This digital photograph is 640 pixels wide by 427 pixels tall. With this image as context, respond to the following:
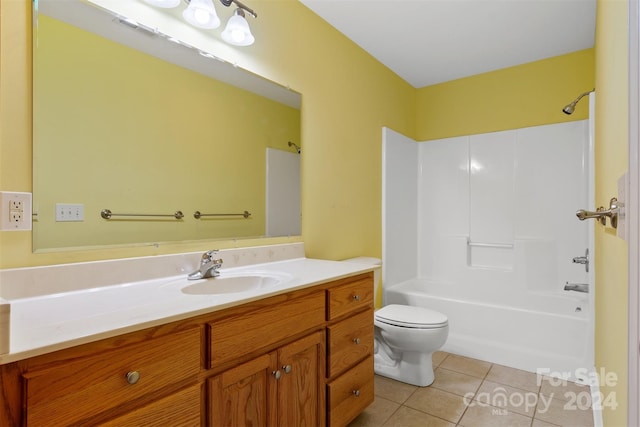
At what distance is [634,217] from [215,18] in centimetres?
164

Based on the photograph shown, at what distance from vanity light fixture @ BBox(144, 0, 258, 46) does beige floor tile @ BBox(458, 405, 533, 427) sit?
2253mm

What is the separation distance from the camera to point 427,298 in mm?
2785

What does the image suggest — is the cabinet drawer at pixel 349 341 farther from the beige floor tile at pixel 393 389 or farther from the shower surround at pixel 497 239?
the shower surround at pixel 497 239

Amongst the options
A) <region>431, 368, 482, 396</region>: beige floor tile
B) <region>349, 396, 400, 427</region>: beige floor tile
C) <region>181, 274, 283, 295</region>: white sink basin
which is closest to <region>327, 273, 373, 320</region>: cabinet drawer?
<region>181, 274, 283, 295</region>: white sink basin

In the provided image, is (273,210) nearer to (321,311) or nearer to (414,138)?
(321,311)

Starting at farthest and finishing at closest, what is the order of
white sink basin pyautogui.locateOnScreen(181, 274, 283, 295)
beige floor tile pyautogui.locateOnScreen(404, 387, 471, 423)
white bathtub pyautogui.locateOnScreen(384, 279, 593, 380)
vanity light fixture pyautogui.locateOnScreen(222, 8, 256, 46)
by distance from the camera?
white bathtub pyautogui.locateOnScreen(384, 279, 593, 380), beige floor tile pyautogui.locateOnScreen(404, 387, 471, 423), vanity light fixture pyautogui.locateOnScreen(222, 8, 256, 46), white sink basin pyautogui.locateOnScreen(181, 274, 283, 295)

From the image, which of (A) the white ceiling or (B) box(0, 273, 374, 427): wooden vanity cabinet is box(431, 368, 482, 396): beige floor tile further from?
(A) the white ceiling

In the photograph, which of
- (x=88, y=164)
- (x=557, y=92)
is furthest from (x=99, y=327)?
(x=557, y=92)

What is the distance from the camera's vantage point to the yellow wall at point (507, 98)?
274cm

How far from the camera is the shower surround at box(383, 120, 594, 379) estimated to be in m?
2.44

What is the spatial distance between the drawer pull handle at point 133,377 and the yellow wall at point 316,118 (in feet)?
1.86

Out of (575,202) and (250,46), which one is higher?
(250,46)

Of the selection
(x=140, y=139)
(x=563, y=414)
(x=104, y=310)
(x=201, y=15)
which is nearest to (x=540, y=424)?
(x=563, y=414)

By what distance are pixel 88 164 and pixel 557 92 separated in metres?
3.32
